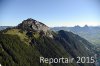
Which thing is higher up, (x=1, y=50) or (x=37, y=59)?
(x=1, y=50)

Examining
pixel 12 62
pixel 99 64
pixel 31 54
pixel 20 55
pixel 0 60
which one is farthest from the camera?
pixel 99 64

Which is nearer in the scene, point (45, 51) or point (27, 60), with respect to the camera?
point (27, 60)

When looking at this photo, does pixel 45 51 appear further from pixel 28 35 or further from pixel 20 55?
pixel 20 55

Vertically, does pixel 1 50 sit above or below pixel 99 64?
above

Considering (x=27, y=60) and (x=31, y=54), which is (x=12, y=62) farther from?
(x=31, y=54)

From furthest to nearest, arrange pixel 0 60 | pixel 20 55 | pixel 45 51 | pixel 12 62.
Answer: pixel 45 51 → pixel 20 55 → pixel 12 62 → pixel 0 60

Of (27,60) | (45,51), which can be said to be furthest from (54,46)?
(27,60)

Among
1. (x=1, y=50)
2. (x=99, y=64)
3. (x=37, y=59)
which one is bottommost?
(x=99, y=64)

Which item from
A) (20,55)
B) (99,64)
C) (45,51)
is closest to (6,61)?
(20,55)

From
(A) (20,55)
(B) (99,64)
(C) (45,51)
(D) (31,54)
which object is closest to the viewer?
(A) (20,55)
